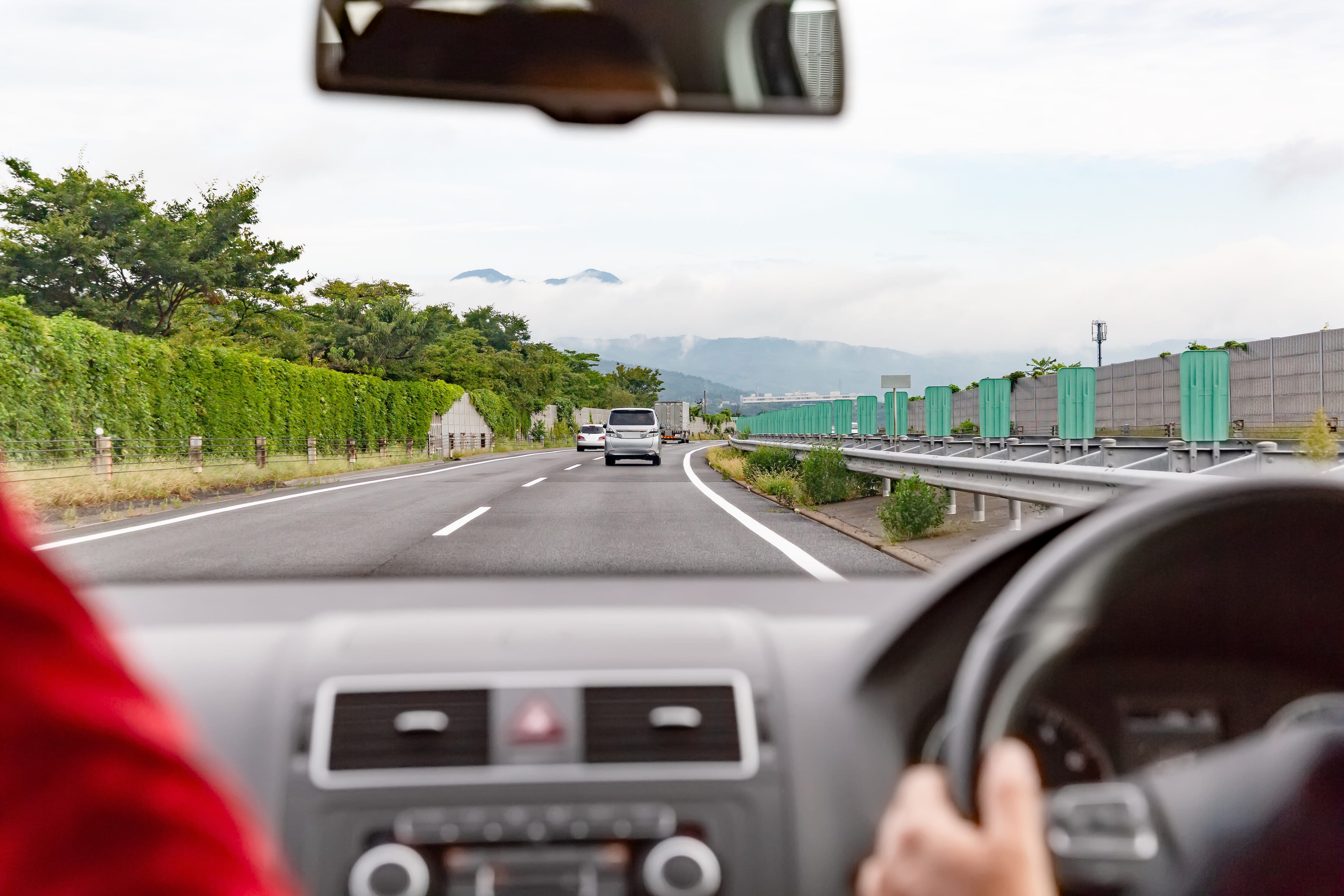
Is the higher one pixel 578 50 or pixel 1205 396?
pixel 578 50

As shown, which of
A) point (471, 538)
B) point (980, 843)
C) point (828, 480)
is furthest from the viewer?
point (828, 480)

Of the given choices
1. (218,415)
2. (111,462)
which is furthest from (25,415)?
(218,415)

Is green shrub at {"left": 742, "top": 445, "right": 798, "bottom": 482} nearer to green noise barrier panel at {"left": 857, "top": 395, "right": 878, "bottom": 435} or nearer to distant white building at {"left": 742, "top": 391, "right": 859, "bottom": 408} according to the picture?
green noise barrier panel at {"left": 857, "top": 395, "right": 878, "bottom": 435}

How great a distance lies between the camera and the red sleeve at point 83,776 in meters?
0.59

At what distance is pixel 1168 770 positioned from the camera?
73.1 inches

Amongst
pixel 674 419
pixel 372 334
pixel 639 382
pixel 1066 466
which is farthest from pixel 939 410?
pixel 639 382

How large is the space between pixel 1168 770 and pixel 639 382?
17508 centimetres

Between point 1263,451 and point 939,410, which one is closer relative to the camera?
point 1263,451

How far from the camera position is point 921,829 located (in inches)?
62.6

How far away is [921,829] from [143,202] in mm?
41968

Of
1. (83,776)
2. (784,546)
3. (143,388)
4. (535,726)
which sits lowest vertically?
(784,546)

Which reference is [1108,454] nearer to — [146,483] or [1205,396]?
[1205,396]

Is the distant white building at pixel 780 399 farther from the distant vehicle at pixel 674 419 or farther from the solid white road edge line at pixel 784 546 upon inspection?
the solid white road edge line at pixel 784 546

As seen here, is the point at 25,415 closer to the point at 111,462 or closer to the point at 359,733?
the point at 111,462
